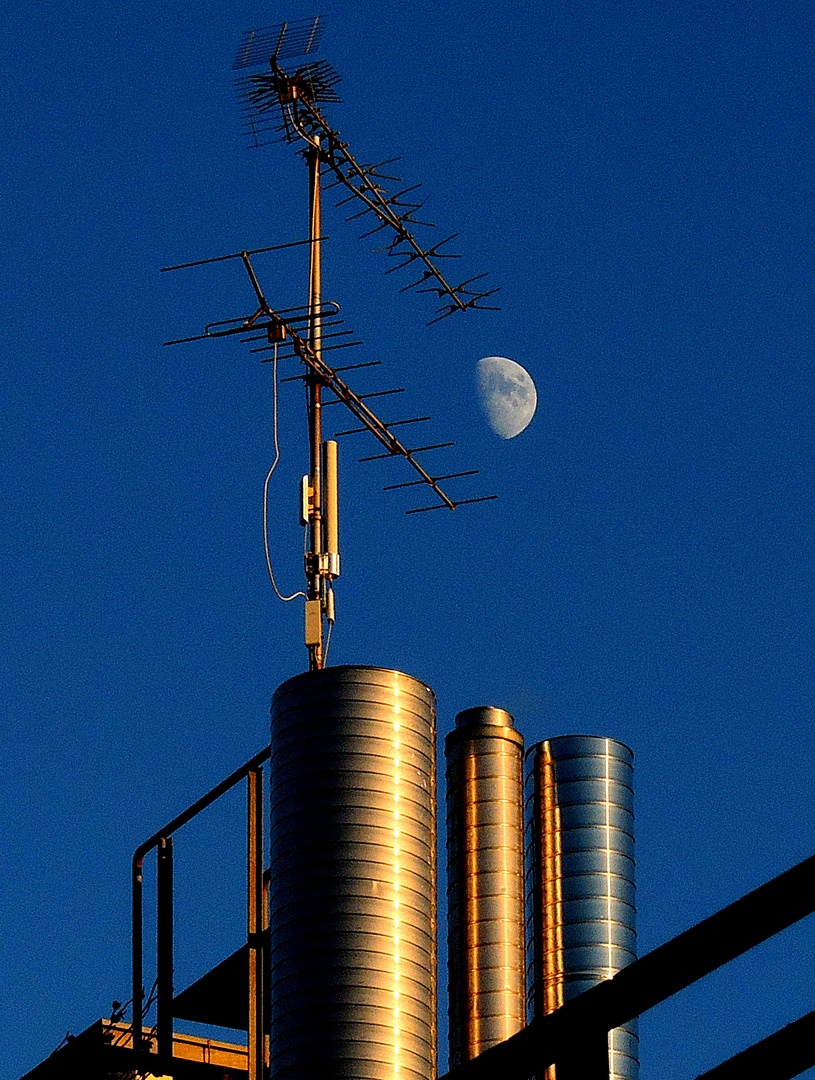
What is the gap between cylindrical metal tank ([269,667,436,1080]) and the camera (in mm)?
22781

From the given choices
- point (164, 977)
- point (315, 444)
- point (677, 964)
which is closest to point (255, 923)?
point (164, 977)

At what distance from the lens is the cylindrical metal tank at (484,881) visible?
82.7 feet

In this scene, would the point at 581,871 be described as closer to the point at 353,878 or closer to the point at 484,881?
the point at 484,881

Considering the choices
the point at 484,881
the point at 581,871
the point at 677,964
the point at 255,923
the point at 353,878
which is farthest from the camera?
the point at 581,871

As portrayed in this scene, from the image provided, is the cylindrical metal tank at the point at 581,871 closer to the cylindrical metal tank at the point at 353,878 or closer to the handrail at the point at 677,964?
the cylindrical metal tank at the point at 353,878

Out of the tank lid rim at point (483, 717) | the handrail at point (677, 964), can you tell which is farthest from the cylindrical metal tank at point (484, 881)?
the handrail at point (677, 964)

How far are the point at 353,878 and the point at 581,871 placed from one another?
3959mm

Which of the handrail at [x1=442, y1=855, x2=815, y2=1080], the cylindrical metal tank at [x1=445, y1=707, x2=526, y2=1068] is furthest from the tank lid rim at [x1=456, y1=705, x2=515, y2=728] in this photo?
the handrail at [x1=442, y1=855, x2=815, y2=1080]

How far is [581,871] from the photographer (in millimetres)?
26141

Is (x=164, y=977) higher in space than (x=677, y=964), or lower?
higher

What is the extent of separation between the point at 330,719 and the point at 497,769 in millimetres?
3217

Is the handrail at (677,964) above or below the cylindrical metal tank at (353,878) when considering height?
below

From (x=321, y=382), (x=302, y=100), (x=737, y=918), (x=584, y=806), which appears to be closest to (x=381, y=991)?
(x=584, y=806)

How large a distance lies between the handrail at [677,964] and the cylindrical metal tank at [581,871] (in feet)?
55.7
